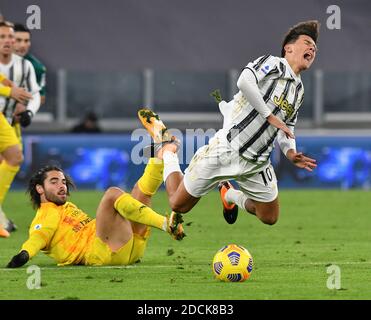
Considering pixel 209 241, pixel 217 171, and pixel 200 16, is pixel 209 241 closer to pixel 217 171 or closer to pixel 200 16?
pixel 217 171

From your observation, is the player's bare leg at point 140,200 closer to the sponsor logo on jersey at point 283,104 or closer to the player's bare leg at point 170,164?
the player's bare leg at point 170,164

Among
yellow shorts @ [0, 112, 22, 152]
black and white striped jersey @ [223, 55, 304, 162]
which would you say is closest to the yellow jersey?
black and white striped jersey @ [223, 55, 304, 162]

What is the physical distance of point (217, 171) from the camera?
9.73 m

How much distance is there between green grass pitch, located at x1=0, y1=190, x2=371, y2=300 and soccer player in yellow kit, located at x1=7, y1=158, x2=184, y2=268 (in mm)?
124

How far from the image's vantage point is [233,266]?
29.1ft

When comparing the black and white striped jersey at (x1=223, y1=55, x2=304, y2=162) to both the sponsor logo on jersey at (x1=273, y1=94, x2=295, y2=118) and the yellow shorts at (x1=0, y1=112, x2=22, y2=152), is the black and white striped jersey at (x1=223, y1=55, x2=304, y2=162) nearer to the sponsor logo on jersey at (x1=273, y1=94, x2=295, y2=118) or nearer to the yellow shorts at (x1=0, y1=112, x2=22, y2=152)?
the sponsor logo on jersey at (x1=273, y1=94, x2=295, y2=118)

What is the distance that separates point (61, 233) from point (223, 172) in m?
1.38

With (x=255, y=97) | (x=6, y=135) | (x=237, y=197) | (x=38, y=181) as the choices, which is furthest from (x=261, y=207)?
(x=6, y=135)

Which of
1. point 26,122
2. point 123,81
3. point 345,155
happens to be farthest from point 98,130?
point 26,122

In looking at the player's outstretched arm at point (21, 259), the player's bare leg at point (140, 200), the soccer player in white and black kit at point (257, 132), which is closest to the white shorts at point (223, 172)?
the soccer player in white and black kit at point (257, 132)

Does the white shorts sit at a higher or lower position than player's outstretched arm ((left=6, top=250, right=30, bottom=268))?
higher

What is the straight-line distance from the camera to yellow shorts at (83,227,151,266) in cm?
953

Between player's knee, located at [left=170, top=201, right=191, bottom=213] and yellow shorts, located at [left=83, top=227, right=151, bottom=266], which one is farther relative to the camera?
player's knee, located at [left=170, top=201, right=191, bottom=213]
